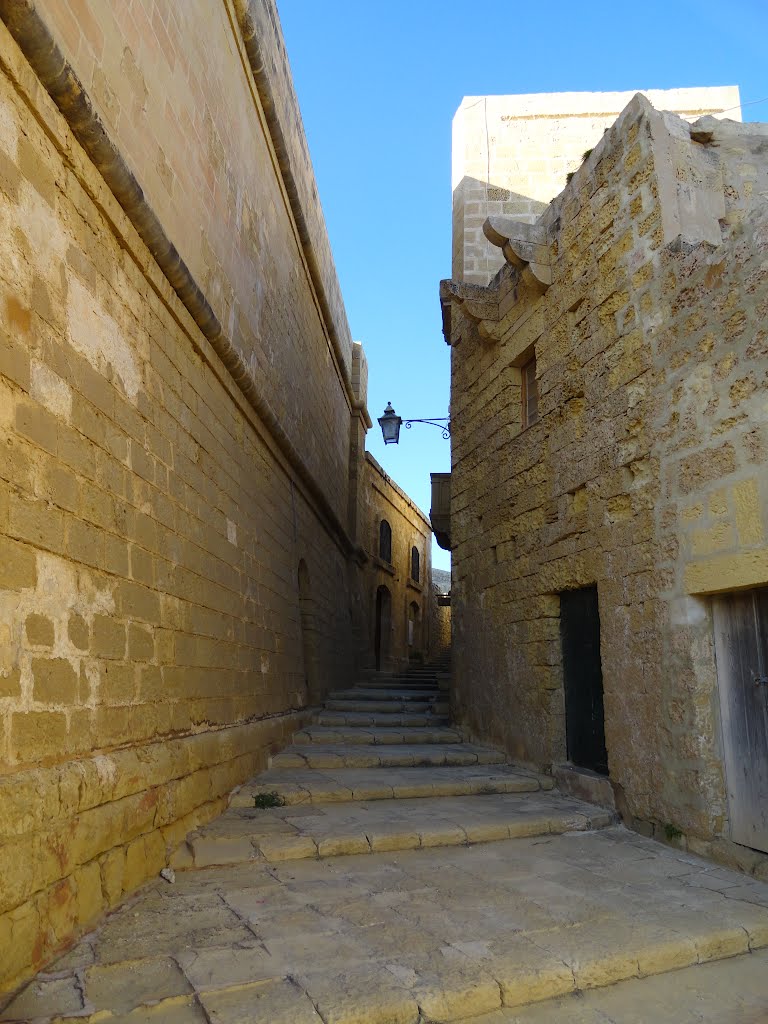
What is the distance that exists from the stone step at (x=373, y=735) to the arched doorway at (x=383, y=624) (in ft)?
34.5

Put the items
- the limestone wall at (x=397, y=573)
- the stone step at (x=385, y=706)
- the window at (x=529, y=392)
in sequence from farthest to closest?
the limestone wall at (x=397, y=573), the stone step at (x=385, y=706), the window at (x=529, y=392)

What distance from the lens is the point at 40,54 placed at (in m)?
2.84

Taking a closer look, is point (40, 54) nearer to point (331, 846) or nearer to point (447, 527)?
point (331, 846)

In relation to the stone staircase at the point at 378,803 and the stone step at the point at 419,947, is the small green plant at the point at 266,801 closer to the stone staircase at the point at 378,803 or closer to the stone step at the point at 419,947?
the stone staircase at the point at 378,803

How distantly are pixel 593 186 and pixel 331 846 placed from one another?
5.16 m

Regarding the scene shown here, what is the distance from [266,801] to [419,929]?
2212mm

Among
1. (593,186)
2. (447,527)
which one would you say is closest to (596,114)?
(593,186)

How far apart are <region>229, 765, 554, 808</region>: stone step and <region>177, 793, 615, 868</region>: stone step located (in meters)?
0.11

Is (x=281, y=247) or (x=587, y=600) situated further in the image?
(x=281, y=247)

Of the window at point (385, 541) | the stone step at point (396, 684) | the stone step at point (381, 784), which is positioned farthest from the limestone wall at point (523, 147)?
the window at point (385, 541)

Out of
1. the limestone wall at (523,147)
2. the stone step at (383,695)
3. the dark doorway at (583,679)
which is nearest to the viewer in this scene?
the dark doorway at (583,679)

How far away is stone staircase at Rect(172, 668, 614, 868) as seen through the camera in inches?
162

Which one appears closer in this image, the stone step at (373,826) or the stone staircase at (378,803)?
the stone step at (373,826)

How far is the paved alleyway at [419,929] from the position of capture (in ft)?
7.86
